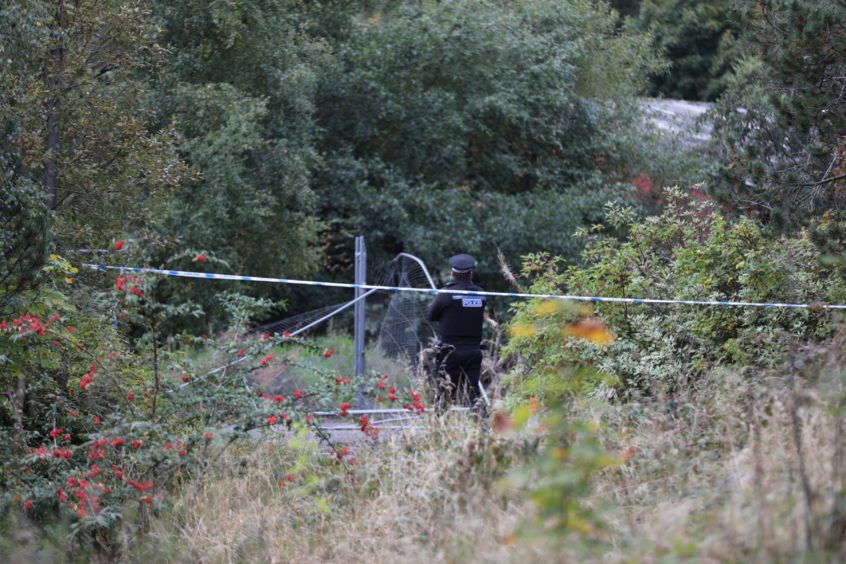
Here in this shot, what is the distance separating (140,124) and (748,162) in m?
5.56

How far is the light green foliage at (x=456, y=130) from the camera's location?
19.2m

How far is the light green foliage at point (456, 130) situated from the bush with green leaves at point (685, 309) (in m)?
9.44

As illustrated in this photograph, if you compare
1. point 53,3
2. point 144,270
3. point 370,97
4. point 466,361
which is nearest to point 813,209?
point 466,361

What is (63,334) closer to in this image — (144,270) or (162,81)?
(144,270)

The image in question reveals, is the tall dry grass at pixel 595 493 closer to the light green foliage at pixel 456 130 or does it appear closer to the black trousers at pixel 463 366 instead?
the black trousers at pixel 463 366

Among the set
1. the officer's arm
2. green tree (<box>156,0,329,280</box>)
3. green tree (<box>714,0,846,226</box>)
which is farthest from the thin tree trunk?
green tree (<box>714,0,846,226</box>)

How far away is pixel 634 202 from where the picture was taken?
65.8 feet

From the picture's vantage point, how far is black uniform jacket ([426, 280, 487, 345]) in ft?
28.5

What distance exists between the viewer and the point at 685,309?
8641mm

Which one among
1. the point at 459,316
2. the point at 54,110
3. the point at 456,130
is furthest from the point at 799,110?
the point at 456,130

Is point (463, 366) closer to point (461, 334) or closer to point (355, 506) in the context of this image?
point (461, 334)

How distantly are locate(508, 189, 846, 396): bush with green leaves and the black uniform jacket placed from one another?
0.37 metres

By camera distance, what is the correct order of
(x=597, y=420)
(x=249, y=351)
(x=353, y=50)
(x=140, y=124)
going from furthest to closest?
1. (x=353, y=50)
2. (x=140, y=124)
3. (x=249, y=351)
4. (x=597, y=420)

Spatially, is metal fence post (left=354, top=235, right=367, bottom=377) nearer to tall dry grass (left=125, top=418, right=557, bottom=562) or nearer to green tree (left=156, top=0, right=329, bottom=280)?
green tree (left=156, top=0, right=329, bottom=280)
